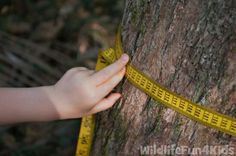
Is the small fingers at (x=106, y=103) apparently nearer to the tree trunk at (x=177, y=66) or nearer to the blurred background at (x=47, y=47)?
the tree trunk at (x=177, y=66)

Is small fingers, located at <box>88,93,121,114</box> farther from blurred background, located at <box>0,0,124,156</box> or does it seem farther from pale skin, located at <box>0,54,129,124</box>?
blurred background, located at <box>0,0,124,156</box>

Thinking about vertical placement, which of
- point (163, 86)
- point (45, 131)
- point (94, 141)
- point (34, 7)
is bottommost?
point (45, 131)

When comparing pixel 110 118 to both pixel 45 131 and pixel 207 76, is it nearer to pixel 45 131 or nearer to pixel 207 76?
pixel 207 76

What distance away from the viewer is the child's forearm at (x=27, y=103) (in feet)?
4.69

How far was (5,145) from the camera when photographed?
2.82m

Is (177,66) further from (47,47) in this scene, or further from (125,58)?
(47,47)

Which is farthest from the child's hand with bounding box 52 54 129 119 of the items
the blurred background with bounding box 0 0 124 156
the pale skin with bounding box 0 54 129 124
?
the blurred background with bounding box 0 0 124 156

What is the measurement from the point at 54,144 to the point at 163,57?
1.66 m

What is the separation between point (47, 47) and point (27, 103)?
2.11 metres

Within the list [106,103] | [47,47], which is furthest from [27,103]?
[47,47]

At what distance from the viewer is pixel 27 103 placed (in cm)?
143

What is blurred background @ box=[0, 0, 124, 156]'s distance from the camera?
2799mm

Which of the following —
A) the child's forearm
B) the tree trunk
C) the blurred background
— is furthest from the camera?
the blurred background

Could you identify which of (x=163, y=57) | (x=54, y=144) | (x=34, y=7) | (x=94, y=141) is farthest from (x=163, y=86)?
(x=34, y=7)
